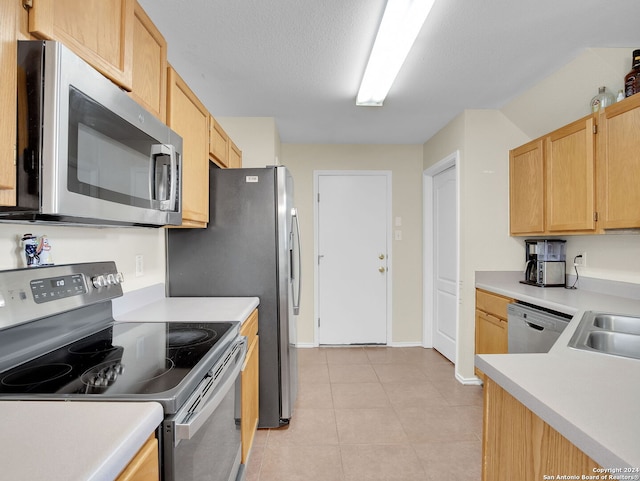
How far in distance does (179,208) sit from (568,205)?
242 cm

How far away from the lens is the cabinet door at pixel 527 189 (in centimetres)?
265

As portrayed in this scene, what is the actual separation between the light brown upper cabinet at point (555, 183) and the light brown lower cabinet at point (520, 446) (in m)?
1.74

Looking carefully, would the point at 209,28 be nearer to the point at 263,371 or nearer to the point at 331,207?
the point at 263,371

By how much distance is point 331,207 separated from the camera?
163 inches

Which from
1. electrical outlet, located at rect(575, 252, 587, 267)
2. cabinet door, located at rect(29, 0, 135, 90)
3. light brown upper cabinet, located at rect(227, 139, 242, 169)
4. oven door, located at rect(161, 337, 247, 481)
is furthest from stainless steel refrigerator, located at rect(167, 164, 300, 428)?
electrical outlet, located at rect(575, 252, 587, 267)

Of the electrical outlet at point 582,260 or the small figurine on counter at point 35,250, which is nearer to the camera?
the small figurine on counter at point 35,250

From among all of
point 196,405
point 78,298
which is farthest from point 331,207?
point 196,405

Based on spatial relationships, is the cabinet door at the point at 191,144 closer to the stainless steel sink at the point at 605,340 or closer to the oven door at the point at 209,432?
the oven door at the point at 209,432

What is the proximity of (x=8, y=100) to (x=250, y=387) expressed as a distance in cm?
163

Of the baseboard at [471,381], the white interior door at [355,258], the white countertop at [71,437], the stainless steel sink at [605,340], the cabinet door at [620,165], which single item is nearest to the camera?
the white countertop at [71,437]

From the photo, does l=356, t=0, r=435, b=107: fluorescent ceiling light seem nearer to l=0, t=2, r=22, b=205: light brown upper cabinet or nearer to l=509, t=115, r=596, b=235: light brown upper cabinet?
l=509, t=115, r=596, b=235: light brown upper cabinet

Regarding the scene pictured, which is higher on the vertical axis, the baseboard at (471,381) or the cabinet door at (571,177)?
the cabinet door at (571,177)

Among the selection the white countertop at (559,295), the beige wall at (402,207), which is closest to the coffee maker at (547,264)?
the white countertop at (559,295)

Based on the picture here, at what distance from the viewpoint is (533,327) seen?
2.24m
